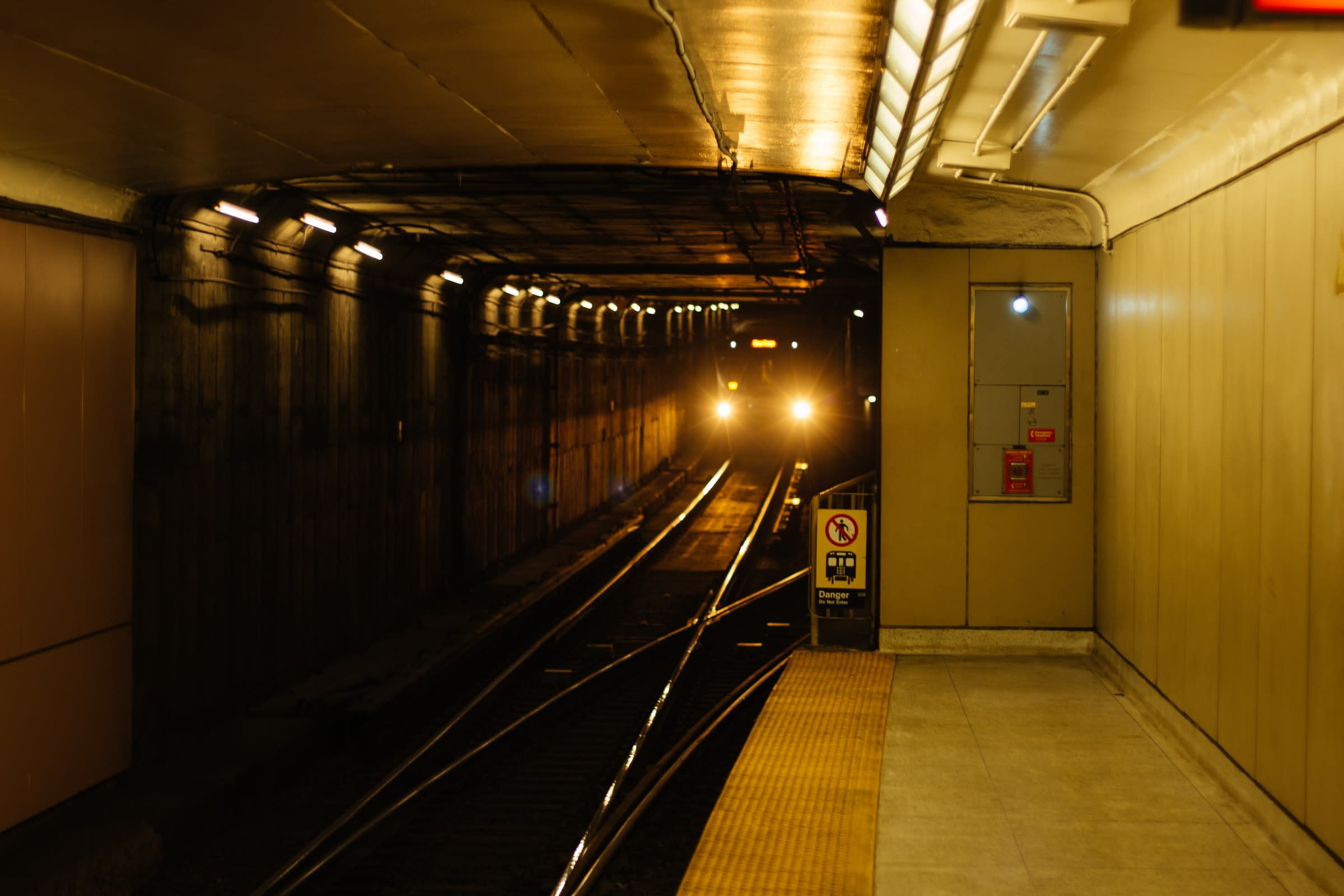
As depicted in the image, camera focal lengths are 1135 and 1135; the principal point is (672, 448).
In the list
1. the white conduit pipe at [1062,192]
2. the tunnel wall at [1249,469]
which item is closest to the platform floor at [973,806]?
the tunnel wall at [1249,469]

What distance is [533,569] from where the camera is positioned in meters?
17.7

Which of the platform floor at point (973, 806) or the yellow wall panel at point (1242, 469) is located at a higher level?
the yellow wall panel at point (1242, 469)

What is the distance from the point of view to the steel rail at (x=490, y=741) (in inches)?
284

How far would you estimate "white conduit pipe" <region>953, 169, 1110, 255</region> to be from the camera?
26.3 feet

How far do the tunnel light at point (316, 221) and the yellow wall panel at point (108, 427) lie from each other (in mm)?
2117

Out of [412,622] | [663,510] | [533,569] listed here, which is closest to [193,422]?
[412,622]

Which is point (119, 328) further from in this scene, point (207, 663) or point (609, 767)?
point (609, 767)

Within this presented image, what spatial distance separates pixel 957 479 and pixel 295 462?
6.14 meters

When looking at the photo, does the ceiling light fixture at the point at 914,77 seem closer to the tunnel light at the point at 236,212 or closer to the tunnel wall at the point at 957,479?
the tunnel wall at the point at 957,479

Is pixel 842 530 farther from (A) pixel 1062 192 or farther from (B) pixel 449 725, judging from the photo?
(B) pixel 449 725

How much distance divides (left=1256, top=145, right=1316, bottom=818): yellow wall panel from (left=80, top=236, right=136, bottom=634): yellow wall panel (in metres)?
7.02

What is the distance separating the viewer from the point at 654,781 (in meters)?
8.41

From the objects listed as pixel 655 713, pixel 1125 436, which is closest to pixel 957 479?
pixel 1125 436

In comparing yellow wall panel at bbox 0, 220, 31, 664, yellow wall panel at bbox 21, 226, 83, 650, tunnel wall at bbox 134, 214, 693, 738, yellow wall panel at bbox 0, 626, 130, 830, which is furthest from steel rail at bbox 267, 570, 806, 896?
yellow wall panel at bbox 21, 226, 83, 650
